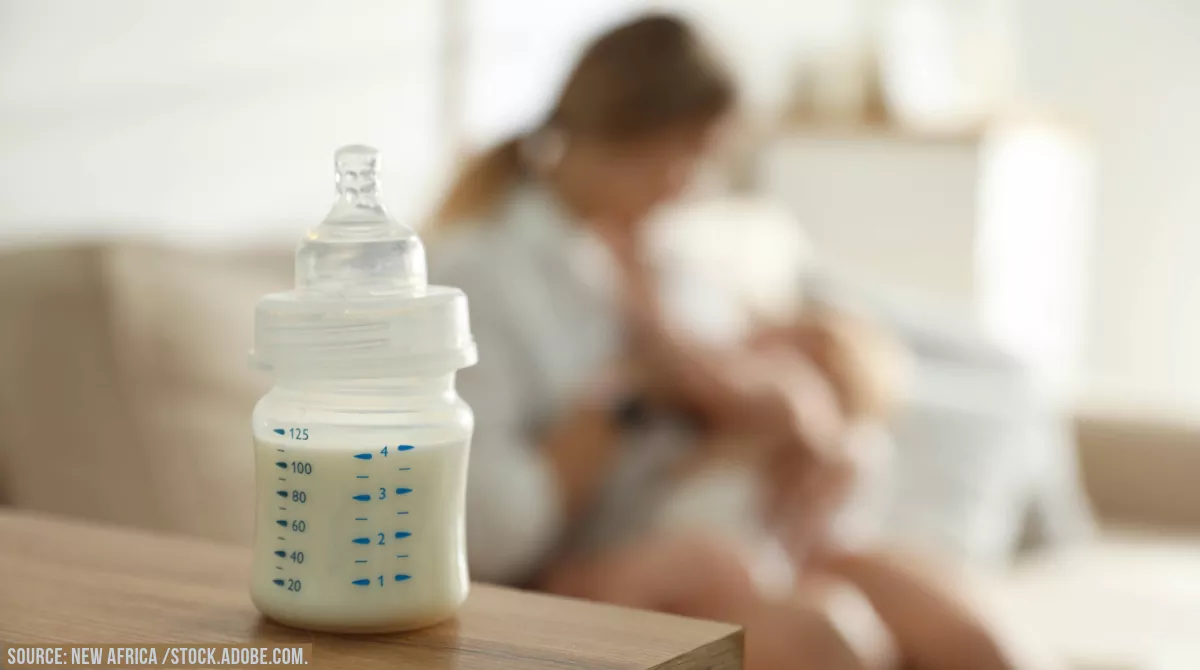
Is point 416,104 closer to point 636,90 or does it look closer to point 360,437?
point 636,90

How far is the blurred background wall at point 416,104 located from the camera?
1.46 metres

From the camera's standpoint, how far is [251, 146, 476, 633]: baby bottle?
52 cm

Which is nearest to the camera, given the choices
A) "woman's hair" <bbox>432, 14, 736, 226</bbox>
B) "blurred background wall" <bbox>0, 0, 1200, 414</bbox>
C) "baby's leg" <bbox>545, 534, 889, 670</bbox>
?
"baby's leg" <bbox>545, 534, 889, 670</bbox>

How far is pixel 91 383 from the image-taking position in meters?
1.09

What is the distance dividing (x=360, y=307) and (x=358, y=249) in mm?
27

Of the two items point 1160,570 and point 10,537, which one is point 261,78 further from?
point 1160,570

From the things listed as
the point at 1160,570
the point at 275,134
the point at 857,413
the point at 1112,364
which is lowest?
the point at 1112,364

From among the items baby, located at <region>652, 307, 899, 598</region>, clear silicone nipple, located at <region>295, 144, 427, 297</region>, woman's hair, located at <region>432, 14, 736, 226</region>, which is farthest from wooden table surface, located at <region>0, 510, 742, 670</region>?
woman's hair, located at <region>432, 14, 736, 226</region>

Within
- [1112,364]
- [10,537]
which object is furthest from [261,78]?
[1112,364]

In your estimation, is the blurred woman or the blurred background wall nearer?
the blurred woman

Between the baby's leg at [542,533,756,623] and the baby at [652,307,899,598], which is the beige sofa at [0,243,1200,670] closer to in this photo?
the baby's leg at [542,533,756,623]

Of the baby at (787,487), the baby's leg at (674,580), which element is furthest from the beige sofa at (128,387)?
the baby at (787,487)

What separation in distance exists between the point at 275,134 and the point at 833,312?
2.78 feet

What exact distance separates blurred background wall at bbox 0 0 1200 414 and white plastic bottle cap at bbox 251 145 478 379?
3.01ft
